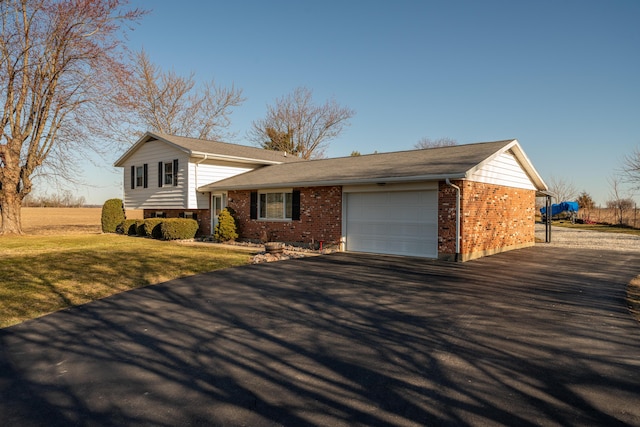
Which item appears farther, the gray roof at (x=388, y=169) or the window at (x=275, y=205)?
the window at (x=275, y=205)

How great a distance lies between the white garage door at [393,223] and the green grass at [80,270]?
13.5 feet

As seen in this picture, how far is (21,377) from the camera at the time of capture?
14.5 ft

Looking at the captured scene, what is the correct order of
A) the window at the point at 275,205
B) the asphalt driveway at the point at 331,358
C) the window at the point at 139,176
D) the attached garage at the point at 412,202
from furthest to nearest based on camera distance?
the window at the point at 139,176 < the window at the point at 275,205 < the attached garage at the point at 412,202 < the asphalt driveway at the point at 331,358

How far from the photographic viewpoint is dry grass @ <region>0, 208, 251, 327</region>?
7.86 metres

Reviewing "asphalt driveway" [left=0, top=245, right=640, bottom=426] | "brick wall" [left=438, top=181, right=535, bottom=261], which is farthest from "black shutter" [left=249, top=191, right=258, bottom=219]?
"asphalt driveway" [left=0, top=245, right=640, bottom=426]

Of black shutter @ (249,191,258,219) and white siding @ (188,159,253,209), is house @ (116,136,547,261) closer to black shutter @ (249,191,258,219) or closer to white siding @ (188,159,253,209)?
black shutter @ (249,191,258,219)

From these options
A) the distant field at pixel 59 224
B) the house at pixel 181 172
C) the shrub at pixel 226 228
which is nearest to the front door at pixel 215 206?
the house at pixel 181 172

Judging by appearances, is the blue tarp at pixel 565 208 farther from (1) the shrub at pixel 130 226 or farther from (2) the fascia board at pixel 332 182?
(1) the shrub at pixel 130 226

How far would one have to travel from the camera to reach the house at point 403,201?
13.2 meters

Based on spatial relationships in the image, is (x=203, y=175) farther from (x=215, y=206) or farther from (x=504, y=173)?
(x=504, y=173)

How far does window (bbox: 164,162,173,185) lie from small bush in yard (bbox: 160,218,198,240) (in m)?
2.57

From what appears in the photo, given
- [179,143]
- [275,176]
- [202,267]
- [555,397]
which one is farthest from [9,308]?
[179,143]

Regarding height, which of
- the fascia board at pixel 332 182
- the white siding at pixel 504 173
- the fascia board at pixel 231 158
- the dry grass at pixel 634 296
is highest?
the fascia board at pixel 231 158

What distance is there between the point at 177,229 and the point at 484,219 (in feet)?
44.1
